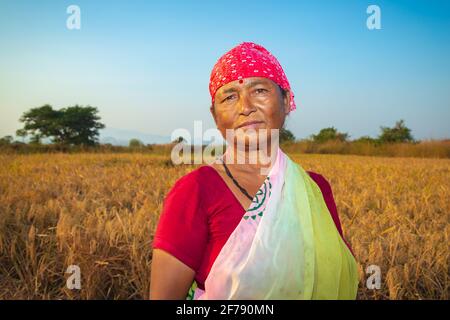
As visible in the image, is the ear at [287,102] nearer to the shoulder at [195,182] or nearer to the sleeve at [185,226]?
the shoulder at [195,182]

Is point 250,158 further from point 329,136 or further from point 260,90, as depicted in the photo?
point 329,136

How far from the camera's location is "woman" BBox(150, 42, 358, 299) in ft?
4.64

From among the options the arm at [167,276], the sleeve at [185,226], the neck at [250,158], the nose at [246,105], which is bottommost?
the arm at [167,276]

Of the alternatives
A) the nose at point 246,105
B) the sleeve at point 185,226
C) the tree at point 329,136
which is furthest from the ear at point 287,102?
the tree at point 329,136

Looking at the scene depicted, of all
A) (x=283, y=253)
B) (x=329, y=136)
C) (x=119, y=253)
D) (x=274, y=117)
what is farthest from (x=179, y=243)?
(x=329, y=136)

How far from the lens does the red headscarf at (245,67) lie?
1589 mm

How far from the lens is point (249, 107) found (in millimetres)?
1547

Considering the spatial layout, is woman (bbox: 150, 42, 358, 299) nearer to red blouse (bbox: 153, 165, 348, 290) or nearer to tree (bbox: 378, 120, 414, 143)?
red blouse (bbox: 153, 165, 348, 290)

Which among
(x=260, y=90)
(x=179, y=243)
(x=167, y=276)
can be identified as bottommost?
(x=167, y=276)

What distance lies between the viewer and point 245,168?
1.66 meters

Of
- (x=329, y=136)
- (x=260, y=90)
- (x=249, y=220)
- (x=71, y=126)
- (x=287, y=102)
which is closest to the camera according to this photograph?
(x=249, y=220)

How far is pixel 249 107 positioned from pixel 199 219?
492mm
